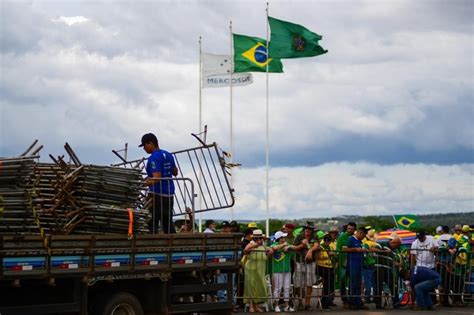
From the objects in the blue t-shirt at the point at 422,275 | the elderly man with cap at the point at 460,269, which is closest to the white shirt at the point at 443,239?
the elderly man with cap at the point at 460,269

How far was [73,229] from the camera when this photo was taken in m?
13.9

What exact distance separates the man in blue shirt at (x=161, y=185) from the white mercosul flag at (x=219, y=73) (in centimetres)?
1798

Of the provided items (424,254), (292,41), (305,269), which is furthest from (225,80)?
(305,269)

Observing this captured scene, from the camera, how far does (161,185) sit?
1564cm

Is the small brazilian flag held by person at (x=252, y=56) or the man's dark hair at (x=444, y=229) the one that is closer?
the man's dark hair at (x=444, y=229)

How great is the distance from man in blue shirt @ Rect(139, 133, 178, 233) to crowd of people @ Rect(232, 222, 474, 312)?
4547 mm

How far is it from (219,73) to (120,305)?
2025 cm

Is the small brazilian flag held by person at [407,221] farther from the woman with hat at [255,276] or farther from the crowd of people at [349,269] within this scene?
the woman with hat at [255,276]

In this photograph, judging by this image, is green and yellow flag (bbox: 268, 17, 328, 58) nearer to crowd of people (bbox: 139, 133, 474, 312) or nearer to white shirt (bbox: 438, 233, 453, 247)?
white shirt (bbox: 438, 233, 453, 247)

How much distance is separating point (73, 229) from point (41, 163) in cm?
118

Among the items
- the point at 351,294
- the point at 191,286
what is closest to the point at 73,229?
the point at 191,286

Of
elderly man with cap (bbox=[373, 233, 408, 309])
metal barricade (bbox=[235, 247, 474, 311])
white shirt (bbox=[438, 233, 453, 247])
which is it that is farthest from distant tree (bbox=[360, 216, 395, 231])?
elderly man with cap (bbox=[373, 233, 408, 309])

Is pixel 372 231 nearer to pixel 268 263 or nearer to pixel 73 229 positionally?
pixel 268 263

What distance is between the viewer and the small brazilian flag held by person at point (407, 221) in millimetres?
30609
